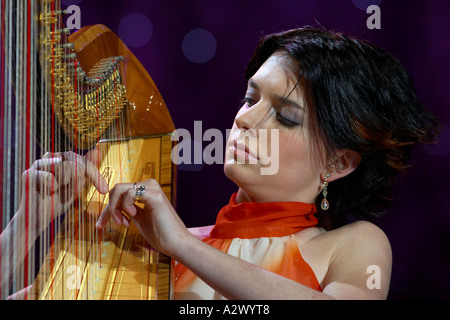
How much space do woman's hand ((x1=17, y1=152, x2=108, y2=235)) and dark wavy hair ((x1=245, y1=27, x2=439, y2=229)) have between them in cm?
48

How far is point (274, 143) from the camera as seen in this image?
1154 mm

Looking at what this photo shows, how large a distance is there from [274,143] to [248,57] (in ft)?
2.70

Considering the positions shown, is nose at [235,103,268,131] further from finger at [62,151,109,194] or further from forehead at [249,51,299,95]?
finger at [62,151,109,194]

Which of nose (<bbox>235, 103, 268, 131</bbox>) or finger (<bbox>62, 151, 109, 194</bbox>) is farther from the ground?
nose (<bbox>235, 103, 268, 131</bbox>)

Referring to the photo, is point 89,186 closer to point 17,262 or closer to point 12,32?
point 17,262

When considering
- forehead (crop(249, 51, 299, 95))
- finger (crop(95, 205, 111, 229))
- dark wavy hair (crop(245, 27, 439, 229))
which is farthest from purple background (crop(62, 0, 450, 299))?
finger (crop(95, 205, 111, 229))

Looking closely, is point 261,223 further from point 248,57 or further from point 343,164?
point 248,57

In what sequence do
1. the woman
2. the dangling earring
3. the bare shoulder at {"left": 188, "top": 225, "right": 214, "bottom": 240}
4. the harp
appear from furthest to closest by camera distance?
the bare shoulder at {"left": 188, "top": 225, "right": 214, "bottom": 240} → the dangling earring → the woman → the harp

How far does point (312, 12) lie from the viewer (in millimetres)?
1840

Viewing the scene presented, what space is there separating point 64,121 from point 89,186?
0.26 m

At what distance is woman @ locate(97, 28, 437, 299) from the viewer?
43.9 inches

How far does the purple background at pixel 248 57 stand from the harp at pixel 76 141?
0.56m

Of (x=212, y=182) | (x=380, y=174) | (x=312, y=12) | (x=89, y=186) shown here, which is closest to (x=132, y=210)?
(x=89, y=186)

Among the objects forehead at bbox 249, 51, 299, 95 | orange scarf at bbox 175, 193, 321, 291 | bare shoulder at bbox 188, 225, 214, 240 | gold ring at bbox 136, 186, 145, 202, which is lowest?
bare shoulder at bbox 188, 225, 214, 240
